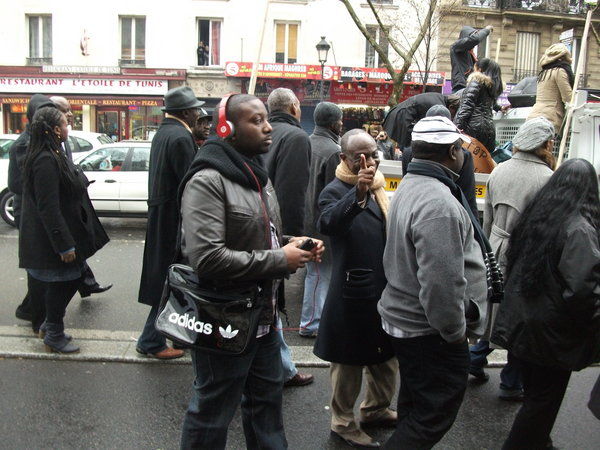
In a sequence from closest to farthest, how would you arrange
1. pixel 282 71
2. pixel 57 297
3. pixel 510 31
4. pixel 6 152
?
1. pixel 57 297
2. pixel 6 152
3. pixel 282 71
4. pixel 510 31

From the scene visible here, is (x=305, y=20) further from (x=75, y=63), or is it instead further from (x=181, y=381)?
(x=181, y=381)

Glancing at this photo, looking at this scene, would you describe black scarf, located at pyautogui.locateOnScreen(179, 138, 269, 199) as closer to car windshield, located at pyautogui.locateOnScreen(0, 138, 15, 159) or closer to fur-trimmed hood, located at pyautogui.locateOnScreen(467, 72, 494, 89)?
fur-trimmed hood, located at pyautogui.locateOnScreen(467, 72, 494, 89)

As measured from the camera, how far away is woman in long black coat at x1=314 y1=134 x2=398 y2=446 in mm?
3359

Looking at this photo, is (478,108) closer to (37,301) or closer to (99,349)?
(99,349)

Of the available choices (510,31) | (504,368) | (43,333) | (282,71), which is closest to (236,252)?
(504,368)

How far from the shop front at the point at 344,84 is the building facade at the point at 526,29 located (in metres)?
2.50

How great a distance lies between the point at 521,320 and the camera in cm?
300

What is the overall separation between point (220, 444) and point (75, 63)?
84.8 ft

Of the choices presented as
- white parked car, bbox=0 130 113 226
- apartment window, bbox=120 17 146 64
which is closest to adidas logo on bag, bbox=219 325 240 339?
white parked car, bbox=0 130 113 226

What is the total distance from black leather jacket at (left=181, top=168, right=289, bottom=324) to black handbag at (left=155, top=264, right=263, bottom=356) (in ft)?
0.18

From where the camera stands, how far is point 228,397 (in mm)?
2730

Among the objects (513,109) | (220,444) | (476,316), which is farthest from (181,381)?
(513,109)

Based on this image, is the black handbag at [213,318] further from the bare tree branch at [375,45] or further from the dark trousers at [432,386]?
the bare tree branch at [375,45]

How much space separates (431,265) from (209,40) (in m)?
25.2
